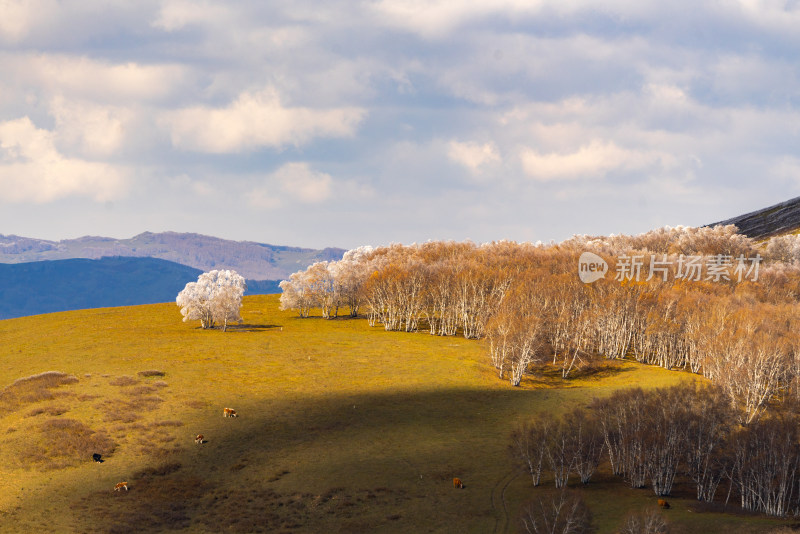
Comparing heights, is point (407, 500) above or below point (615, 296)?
below

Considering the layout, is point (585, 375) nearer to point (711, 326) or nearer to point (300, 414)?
point (711, 326)

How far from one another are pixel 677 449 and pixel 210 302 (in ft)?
398

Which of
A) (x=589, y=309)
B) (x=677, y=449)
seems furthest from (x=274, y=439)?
(x=589, y=309)

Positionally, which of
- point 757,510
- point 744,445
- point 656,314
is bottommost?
point 757,510

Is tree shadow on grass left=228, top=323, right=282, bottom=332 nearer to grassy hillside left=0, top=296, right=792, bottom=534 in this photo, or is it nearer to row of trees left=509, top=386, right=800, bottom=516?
grassy hillside left=0, top=296, right=792, bottom=534

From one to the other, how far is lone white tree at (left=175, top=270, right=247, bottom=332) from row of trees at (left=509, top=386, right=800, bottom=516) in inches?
4050

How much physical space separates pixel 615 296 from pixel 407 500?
9176 cm

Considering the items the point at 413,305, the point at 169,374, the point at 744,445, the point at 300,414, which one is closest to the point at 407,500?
the point at 300,414

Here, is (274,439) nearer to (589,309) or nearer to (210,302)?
(210,302)

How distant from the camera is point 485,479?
64.8m

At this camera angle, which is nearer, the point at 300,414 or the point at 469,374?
the point at 300,414

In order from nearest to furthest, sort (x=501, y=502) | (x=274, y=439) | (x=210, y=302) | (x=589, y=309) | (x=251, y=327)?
(x=501, y=502), (x=274, y=439), (x=589, y=309), (x=210, y=302), (x=251, y=327)

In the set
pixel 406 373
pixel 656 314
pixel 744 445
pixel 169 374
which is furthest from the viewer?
pixel 656 314

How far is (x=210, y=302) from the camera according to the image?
15138 cm
